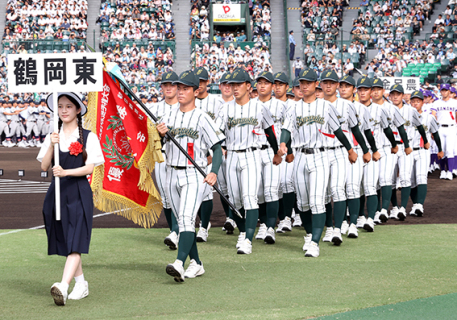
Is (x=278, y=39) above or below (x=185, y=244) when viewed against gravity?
above

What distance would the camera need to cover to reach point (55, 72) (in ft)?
19.6

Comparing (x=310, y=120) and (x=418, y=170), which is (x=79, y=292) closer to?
(x=310, y=120)

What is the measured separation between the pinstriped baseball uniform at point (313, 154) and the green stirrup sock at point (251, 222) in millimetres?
631

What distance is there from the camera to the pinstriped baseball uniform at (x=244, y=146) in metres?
8.28

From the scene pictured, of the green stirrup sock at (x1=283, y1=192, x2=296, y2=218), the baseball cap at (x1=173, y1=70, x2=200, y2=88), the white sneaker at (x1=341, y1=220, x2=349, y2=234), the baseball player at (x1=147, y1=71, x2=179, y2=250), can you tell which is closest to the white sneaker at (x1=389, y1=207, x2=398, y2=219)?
the white sneaker at (x1=341, y1=220, x2=349, y2=234)

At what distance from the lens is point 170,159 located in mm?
6766

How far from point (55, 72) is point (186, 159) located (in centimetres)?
162

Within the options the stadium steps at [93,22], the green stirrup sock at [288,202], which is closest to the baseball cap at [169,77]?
the green stirrup sock at [288,202]

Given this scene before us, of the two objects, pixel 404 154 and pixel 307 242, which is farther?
pixel 404 154

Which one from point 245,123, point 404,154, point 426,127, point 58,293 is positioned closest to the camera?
point 58,293

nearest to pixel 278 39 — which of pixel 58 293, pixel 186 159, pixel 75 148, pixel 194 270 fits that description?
pixel 186 159

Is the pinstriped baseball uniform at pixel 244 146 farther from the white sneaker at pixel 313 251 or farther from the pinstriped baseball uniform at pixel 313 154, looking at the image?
the white sneaker at pixel 313 251

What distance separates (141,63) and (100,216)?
20319 mm

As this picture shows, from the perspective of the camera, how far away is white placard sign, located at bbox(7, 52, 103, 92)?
597 centimetres
